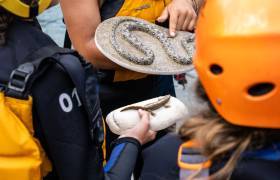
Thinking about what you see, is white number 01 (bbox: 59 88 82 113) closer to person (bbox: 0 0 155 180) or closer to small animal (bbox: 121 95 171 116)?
person (bbox: 0 0 155 180)

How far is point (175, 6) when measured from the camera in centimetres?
251

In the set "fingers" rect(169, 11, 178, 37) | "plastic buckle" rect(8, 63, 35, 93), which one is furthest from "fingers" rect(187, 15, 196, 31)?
"plastic buckle" rect(8, 63, 35, 93)

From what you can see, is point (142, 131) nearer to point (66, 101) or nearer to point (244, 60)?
point (66, 101)

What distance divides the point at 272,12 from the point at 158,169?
24.2 inches

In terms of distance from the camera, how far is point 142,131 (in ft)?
7.12

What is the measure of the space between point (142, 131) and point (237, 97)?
0.72m

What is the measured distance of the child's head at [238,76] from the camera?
1441mm

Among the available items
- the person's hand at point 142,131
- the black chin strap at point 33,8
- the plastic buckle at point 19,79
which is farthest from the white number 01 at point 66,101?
the person's hand at point 142,131

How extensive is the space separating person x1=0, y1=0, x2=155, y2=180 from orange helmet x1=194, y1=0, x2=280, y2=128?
0.43 metres

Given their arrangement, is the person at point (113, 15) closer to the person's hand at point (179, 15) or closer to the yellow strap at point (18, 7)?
the person's hand at point (179, 15)

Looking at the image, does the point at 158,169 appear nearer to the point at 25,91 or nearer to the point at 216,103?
the point at 216,103

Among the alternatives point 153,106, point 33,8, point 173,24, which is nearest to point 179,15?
point 173,24

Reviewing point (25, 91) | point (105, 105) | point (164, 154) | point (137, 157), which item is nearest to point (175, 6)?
point (105, 105)

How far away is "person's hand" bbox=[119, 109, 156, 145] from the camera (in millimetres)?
2156
